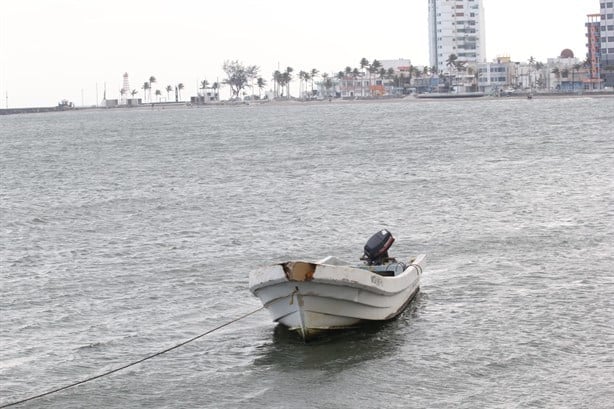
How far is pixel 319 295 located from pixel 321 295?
0.05 metres

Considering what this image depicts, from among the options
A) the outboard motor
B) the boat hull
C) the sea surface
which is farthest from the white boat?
the outboard motor

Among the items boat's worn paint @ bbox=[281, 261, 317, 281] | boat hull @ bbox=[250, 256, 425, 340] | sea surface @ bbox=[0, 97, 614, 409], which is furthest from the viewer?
boat hull @ bbox=[250, 256, 425, 340]

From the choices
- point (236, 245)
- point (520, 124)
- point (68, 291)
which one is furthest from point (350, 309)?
point (520, 124)

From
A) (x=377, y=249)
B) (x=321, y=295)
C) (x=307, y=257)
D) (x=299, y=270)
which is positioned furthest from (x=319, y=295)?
(x=307, y=257)

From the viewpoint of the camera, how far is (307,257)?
132ft

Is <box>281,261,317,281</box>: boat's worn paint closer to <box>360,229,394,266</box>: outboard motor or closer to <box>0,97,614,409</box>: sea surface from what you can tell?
<box>0,97,614,409</box>: sea surface

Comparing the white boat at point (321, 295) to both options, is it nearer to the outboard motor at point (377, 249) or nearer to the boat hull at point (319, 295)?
the boat hull at point (319, 295)

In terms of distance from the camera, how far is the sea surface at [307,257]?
24125 millimetres

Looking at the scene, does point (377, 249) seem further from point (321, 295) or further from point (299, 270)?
point (299, 270)

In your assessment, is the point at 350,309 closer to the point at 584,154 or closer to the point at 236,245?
the point at 236,245

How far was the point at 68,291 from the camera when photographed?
34.9m

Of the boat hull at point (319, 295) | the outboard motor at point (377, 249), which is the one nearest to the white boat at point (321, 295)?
the boat hull at point (319, 295)

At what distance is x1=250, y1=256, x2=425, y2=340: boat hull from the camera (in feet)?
84.5

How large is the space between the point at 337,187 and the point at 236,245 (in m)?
25.8
